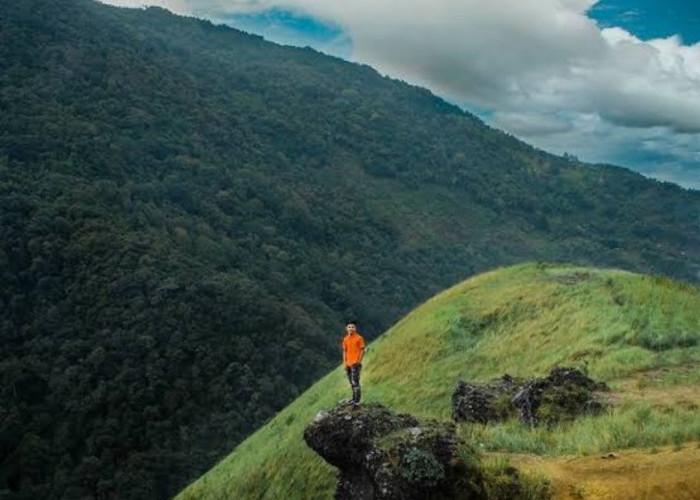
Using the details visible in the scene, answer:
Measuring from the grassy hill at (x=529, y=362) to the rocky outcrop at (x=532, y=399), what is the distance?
0.53 metres

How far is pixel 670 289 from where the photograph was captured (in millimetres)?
26109

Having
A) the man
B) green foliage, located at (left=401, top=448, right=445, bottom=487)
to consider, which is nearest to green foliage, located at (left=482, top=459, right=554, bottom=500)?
green foliage, located at (left=401, top=448, right=445, bottom=487)

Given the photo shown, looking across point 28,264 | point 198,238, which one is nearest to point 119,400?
point 28,264

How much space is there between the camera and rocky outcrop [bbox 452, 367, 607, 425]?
14805 mm

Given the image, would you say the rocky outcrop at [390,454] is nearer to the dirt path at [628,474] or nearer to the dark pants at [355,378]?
the dirt path at [628,474]

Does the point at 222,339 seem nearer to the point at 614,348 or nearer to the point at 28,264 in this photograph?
the point at 28,264

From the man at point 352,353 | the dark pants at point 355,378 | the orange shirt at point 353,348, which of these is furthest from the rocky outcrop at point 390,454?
the orange shirt at point 353,348

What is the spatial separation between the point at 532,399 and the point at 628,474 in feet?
17.7

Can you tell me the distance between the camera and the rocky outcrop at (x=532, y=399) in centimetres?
1480

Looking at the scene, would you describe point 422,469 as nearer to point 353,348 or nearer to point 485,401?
point 485,401

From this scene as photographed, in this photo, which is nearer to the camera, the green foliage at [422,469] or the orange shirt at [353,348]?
the green foliage at [422,469]

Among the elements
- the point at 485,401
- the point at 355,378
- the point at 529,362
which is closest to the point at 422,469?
the point at 355,378

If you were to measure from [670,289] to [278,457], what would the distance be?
51.3 ft

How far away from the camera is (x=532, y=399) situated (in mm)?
15102
